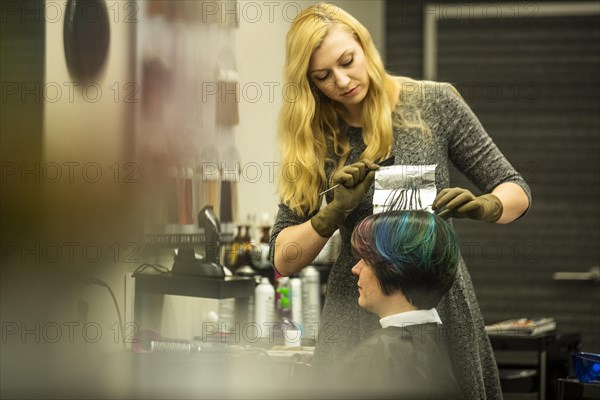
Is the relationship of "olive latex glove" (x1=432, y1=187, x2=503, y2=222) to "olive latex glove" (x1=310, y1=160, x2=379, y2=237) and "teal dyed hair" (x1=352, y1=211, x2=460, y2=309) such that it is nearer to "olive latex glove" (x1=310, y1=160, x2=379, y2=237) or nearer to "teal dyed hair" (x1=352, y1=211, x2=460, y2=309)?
"teal dyed hair" (x1=352, y1=211, x2=460, y2=309)

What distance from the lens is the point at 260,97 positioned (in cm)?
366

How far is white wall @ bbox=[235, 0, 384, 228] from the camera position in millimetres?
3396

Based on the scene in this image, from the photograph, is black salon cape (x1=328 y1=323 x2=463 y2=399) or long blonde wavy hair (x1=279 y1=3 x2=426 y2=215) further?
long blonde wavy hair (x1=279 y1=3 x2=426 y2=215)

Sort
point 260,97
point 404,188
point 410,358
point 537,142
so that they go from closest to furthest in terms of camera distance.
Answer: point 410,358 < point 404,188 < point 260,97 < point 537,142

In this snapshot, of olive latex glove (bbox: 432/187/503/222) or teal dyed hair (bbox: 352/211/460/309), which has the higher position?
olive latex glove (bbox: 432/187/503/222)

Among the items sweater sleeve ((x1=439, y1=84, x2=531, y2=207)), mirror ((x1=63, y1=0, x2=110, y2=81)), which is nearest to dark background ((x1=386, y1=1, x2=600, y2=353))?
sweater sleeve ((x1=439, y1=84, x2=531, y2=207))

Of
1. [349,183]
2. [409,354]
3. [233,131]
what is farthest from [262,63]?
[409,354]

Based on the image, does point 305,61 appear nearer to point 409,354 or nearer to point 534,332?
point 409,354

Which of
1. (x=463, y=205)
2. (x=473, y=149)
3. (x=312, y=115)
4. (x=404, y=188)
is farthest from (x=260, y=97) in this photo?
(x=463, y=205)

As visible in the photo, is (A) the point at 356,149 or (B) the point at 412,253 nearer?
(B) the point at 412,253

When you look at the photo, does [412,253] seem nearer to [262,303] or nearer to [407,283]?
[407,283]

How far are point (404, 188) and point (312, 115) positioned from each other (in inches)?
13.0

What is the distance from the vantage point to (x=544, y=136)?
14.5ft

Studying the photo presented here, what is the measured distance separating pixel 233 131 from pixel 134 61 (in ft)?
4.97
